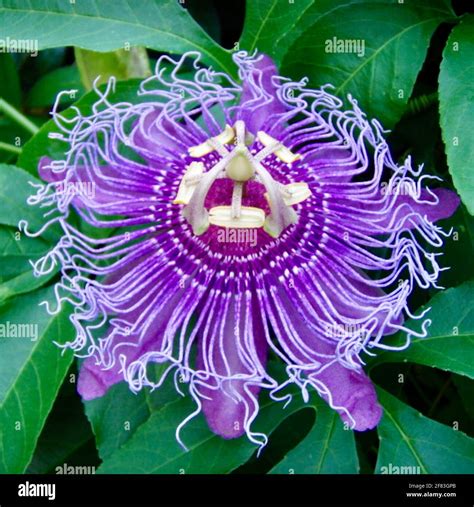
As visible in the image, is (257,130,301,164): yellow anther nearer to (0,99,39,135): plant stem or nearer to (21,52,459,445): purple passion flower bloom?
(21,52,459,445): purple passion flower bloom

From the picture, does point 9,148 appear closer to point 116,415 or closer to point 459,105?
point 116,415

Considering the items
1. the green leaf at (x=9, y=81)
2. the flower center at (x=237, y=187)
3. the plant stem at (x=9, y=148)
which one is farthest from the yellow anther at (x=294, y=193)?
the green leaf at (x=9, y=81)

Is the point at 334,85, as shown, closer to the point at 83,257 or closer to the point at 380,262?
the point at 380,262

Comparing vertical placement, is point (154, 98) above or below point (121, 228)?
above

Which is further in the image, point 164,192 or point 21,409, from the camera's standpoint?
point 164,192

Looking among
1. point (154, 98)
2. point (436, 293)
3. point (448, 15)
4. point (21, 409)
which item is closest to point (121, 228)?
point (154, 98)

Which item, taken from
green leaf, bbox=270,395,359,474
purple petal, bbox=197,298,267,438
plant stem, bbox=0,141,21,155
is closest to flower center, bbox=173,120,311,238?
purple petal, bbox=197,298,267,438
